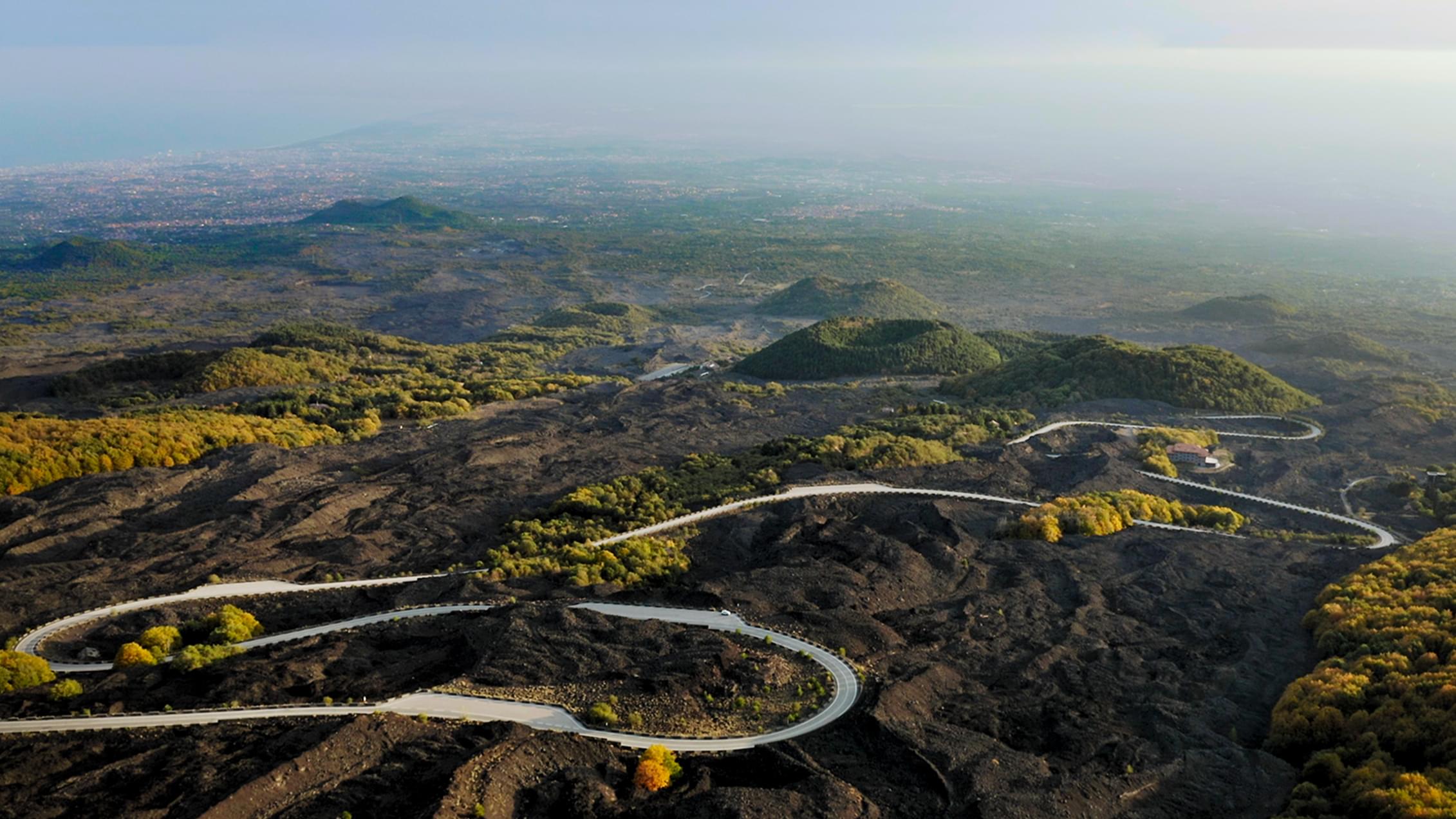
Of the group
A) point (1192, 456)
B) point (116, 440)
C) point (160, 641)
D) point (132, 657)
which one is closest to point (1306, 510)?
point (1192, 456)

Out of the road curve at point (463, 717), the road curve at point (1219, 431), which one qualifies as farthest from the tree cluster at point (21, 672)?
the road curve at point (1219, 431)

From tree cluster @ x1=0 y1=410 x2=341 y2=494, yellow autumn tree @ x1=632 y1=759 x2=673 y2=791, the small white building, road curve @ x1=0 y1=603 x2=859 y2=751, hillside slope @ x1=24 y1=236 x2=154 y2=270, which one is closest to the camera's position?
yellow autumn tree @ x1=632 y1=759 x2=673 y2=791

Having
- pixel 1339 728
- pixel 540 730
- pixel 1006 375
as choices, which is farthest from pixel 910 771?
pixel 1006 375

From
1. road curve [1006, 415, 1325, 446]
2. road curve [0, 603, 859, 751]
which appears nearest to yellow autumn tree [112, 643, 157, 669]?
road curve [0, 603, 859, 751]

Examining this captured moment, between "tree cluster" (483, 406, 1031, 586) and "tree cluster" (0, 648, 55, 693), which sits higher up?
"tree cluster" (0, 648, 55, 693)

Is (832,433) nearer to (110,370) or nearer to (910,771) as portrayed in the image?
(910,771)

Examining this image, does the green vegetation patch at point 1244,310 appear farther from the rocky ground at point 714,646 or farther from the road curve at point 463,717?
the road curve at point 463,717

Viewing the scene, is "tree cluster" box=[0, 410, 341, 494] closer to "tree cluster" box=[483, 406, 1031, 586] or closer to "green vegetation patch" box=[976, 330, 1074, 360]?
"tree cluster" box=[483, 406, 1031, 586]
